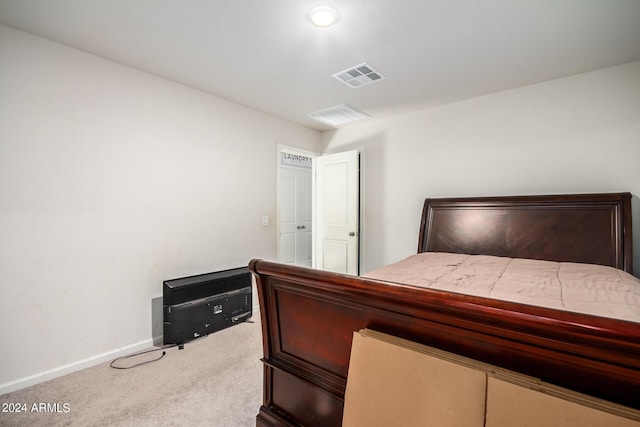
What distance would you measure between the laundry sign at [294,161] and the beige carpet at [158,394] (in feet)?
10.6

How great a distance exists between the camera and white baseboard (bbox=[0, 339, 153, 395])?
1.95 meters

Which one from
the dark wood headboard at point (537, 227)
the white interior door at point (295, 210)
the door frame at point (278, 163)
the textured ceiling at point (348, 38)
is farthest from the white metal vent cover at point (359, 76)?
the white interior door at point (295, 210)

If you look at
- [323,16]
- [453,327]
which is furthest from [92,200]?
[453,327]

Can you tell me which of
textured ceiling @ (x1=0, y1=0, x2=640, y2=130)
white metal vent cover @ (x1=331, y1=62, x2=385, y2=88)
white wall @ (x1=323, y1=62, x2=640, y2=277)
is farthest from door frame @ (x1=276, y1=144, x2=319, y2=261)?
white metal vent cover @ (x1=331, y1=62, x2=385, y2=88)

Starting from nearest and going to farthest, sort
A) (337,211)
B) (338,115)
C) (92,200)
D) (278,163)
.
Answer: (92,200) → (338,115) → (278,163) → (337,211)

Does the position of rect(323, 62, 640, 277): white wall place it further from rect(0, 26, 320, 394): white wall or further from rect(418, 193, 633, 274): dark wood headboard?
rect(0, 26, 320, 394): white wall

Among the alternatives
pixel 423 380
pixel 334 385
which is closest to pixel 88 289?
pixel 334 385

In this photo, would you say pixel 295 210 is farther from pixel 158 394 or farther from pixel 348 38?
pixel 158 394

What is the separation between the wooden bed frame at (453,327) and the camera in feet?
2.32

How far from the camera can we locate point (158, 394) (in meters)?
1.88

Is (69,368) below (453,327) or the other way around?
below

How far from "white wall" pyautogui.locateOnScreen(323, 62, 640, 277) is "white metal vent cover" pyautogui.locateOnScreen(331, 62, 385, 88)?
1.16m

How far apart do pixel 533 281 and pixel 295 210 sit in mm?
3707

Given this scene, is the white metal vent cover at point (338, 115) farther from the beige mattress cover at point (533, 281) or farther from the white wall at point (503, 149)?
the beige mattress cover at point (533, 281)
